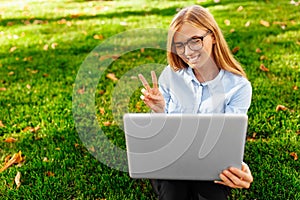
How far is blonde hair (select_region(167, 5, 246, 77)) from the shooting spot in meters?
1.99

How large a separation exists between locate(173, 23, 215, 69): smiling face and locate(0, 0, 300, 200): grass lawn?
0.92 metres

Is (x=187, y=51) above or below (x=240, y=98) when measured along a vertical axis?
above

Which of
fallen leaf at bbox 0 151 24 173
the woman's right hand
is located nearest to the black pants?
the woman's right hand

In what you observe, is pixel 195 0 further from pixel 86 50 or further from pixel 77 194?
pixel 77 194

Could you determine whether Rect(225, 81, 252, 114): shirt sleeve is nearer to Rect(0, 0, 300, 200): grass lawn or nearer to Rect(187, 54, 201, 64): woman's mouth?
Rect(187, 54, 201, 64): woman's mouth

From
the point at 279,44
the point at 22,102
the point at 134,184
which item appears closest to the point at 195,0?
the point at 279,44

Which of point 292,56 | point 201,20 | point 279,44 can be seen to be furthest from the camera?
point 279,44

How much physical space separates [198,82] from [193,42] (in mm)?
282

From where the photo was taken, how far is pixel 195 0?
634 cm

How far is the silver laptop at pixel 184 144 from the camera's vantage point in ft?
5.45

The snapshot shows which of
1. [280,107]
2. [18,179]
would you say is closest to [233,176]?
[18,179]

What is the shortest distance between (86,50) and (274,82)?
2.11m

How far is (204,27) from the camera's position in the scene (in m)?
1.99

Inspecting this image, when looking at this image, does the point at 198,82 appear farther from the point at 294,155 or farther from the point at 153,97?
the point at 294,155
